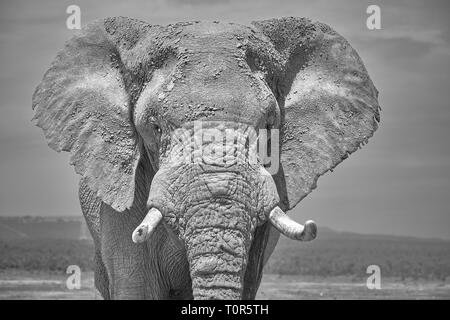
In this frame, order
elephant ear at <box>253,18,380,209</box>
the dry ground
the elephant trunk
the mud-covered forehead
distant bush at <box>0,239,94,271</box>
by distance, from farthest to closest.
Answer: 1. distant bush at <box>0,239,94,271</box>
2. the dry ground
3. elephant ear at <box>253,18,380,209</box>
4. the mud-covered forehead
5. the elephant trunk

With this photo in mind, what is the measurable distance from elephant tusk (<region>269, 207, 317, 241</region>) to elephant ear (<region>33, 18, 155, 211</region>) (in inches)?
37.3

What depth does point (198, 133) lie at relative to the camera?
6191mm

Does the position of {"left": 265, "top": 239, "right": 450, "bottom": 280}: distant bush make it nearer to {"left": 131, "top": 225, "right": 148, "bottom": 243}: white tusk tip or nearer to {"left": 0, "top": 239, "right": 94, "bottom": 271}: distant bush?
{"left": 0, "top": 239, "right": 94, "bottom": 271}: distant bush

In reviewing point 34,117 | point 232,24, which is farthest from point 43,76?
point 232,24

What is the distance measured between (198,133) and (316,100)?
3.85 feet

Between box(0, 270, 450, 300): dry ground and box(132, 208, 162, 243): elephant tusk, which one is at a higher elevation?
box(132, 208, 162, 243): elephant tusk

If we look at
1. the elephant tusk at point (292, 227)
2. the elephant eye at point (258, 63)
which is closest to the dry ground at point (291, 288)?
the elephant eye at point (258, 63)

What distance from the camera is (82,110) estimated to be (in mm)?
7141

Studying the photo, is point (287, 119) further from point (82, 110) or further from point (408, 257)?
point (408, 257)

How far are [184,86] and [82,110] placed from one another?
987mm

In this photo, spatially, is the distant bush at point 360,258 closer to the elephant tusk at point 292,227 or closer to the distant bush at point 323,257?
the distant bush at point 323,257

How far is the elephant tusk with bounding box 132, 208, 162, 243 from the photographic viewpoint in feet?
19.7

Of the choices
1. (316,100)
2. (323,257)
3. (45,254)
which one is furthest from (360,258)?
(316,100)

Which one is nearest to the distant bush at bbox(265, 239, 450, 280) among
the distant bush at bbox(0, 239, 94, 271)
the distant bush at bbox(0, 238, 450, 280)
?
the distant bush at bbox(0, 238, 450, 280)
